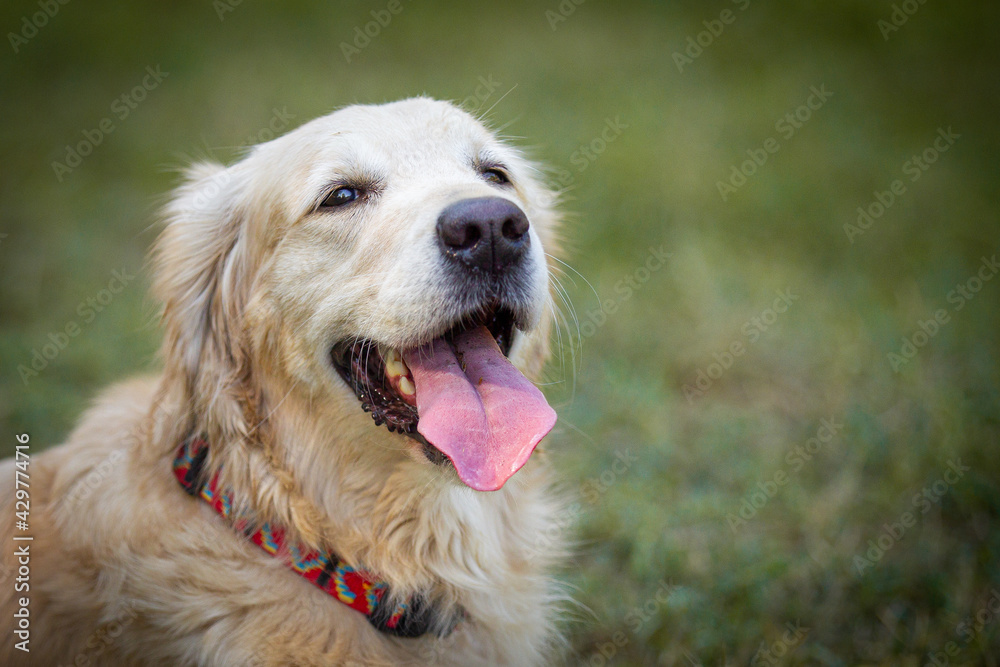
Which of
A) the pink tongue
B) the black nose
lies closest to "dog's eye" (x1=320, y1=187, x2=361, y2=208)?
the black nose

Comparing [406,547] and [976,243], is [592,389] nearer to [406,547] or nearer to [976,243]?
[406,547]

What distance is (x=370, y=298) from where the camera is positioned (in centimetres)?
227

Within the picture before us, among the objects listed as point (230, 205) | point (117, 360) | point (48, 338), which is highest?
point (230, 205)

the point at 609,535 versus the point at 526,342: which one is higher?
the point at 526,342

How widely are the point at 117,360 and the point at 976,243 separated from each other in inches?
274

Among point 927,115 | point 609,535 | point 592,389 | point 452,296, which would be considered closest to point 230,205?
point 452,296

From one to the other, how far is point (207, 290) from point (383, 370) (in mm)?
744

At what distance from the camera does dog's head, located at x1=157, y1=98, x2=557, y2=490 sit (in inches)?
86.2

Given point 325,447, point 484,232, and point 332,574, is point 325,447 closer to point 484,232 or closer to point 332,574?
point 332,574

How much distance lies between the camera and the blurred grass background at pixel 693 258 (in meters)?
3.07

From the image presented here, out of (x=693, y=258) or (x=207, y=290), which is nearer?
(x=207, y=290)

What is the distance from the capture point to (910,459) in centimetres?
357

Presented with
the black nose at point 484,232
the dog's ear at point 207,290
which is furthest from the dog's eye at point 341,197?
the black nose at point 484,232

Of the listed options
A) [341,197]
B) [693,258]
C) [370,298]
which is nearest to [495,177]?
[341,197]
